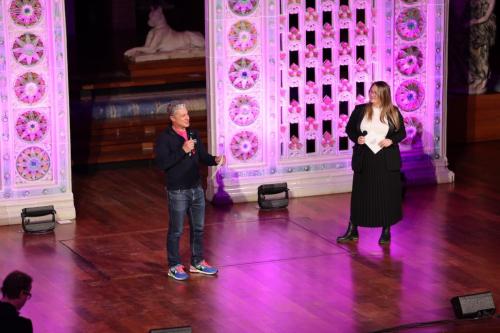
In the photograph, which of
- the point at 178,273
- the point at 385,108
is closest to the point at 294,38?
the point at 385,108

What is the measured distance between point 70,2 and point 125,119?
3.31 meters

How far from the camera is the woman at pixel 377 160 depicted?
384 inches

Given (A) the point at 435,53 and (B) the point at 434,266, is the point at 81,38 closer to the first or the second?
(A) the point at 435,53

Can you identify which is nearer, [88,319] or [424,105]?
[88,319]

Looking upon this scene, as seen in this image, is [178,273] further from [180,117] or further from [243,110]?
[243,110]

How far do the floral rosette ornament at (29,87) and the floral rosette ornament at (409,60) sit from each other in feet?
11.2

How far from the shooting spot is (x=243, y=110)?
456 inches

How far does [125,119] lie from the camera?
13820 mm

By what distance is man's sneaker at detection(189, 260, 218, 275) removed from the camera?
9.39 meters

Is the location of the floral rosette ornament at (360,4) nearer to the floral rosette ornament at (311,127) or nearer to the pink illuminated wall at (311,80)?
the pink illuminated wall at (311,80)

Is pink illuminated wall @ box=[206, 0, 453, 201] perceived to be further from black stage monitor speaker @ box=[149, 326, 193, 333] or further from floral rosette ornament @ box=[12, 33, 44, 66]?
black stage monitor speaker @ box=[149, 326, 193, 333]

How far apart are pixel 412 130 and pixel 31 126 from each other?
145 inches

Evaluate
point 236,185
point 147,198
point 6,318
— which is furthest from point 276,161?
point 6,318

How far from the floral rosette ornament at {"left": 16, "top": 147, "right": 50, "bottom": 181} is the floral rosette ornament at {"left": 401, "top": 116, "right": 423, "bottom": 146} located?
3448 millimetres
